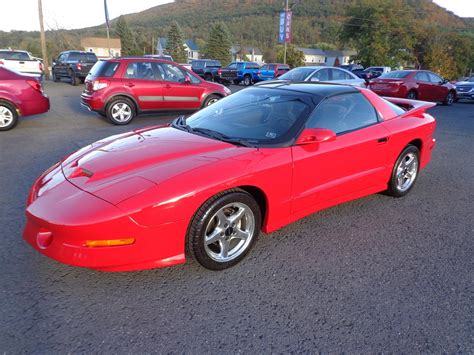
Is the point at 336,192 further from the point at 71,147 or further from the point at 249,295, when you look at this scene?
the point at 71,147

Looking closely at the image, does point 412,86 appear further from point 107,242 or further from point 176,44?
point 176,44

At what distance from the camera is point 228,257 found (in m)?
2.69

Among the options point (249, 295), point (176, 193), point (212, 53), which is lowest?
point (249, 295)

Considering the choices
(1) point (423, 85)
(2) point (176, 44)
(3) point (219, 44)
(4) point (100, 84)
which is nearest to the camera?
(4) point (100, 84)

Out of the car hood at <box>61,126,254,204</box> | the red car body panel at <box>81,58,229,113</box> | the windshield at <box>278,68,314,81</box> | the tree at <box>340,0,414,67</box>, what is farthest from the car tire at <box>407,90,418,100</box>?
the tree at <box>340,0,414,67</box>

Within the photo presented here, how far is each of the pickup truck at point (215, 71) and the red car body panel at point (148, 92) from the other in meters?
13.6

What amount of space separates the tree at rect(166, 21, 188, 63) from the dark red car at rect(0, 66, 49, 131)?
2719 inches

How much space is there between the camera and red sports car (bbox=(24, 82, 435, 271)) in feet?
7.18

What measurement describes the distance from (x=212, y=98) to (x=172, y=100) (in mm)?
1155

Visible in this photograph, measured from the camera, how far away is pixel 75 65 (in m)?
17.6

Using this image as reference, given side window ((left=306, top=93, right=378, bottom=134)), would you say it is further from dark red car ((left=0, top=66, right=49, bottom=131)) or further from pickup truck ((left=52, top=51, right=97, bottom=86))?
pickup truck ((left=52, top=51, right=97, bottom=86))

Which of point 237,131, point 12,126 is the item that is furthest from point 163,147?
point 12,126

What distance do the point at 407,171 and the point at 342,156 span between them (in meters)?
1.48

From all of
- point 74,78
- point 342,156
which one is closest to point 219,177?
point 342,156
